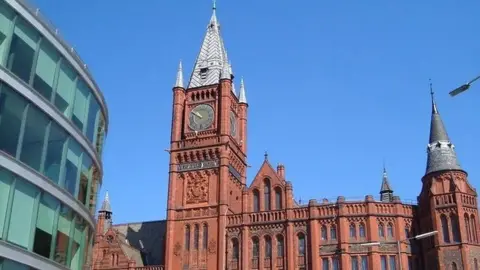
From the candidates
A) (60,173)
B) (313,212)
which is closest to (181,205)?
(313,212)

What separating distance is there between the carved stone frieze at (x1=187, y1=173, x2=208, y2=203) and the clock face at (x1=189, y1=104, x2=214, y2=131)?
6021 millimetres

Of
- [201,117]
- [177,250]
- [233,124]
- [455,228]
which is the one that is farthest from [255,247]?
[455,228]

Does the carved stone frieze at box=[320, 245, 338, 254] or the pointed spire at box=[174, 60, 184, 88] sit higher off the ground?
the pointed spire at box=[174, 60, 184, 88]

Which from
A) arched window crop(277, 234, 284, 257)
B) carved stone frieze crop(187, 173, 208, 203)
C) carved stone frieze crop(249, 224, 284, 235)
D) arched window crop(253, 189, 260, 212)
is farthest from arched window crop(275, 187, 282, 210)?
carved stone frieze crop(187, 173, 208, 203)

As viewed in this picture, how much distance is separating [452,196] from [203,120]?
28.5 m

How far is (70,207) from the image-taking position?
26.9 m

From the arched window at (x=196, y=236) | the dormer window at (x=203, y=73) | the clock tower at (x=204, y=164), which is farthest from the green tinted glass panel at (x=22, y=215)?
the dormer window at (x=203, y=73)

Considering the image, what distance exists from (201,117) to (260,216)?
14424 millimetres

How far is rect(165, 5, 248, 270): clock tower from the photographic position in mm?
67500

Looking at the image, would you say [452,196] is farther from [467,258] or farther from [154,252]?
[154,252]

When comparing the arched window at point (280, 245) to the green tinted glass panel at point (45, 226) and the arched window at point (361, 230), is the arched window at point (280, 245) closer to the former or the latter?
the arched window at point (361, 230)

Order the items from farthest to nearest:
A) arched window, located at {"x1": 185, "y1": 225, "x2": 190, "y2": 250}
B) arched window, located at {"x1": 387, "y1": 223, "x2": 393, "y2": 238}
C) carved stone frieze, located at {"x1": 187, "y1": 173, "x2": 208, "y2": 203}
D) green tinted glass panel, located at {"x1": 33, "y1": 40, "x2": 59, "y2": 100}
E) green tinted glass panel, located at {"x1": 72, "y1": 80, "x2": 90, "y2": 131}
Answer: carved stone frieze, located at {"x1": 187, "y1": 173, "x2": 208, "y2": 203}
arched window, located at {"x1": 185, "y1": 225, "x2": 190, "y2": 250}
arched window, located at {"x1": 387, "y1": 223, "x2": 393, "y2": 238}
green tinted glass panel, located at {"x1": 72, "y1": 80, "x2": 90, "y2": 131}
green tinted glass panel, located at {"x1": 33, "y1": 40, "x2": 59, "y2": 100}

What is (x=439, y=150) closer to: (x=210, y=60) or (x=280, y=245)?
(x=280, y=245)

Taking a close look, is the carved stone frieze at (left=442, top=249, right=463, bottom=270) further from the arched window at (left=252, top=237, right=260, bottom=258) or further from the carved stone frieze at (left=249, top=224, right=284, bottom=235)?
the arched window at (left=252, top=237, right=260, bottom=258)
